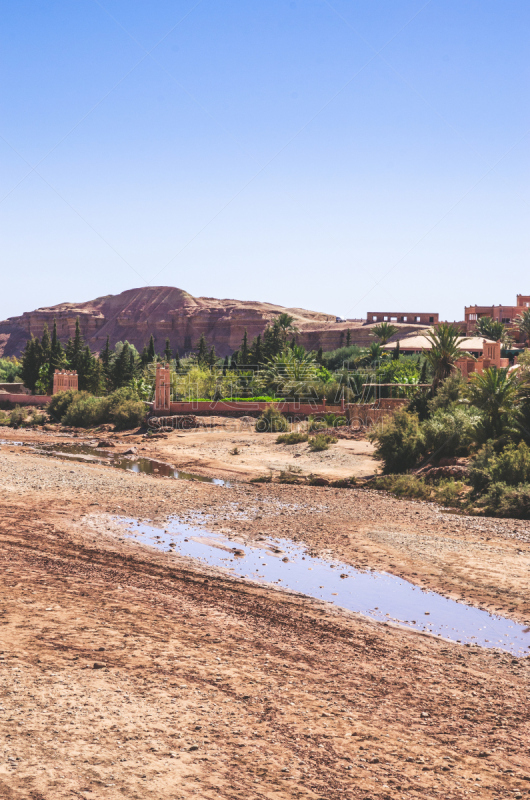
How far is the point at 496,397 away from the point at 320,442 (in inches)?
394

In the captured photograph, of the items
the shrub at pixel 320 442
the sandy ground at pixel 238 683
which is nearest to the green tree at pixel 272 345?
the shrub at pixel 320 442

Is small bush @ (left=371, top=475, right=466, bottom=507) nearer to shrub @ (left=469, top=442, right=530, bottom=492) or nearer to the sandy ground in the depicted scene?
shrub @ (left=469, top=442, right=530, bottom=492)

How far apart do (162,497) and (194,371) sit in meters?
29.4

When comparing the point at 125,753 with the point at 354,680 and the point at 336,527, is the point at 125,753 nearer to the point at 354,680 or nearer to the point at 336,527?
the point at 354,680

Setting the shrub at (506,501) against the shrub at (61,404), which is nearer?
the shrub at (506,501)

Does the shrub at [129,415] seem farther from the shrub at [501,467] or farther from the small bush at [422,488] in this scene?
the shrub at [501,467]

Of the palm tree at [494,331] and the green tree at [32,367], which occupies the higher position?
the palm tree at [494,331]

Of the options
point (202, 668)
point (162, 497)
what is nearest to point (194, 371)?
point (162, 497)

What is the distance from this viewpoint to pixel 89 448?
113 ft

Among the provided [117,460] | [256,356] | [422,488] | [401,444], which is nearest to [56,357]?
[256,356]

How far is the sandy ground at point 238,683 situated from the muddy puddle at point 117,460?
446 inches

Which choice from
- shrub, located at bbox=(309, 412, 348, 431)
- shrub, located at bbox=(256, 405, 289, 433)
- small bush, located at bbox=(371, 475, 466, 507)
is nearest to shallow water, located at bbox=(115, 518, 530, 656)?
small bush, located at bbox=(371, 475, 466, 507)

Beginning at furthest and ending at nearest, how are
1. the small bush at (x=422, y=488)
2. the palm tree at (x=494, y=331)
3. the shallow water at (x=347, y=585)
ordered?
1. the palm tree at (x=494, y=331)
2. the small bush at (x=422, y=488)
3. the shallow water at (x=347, y=585)

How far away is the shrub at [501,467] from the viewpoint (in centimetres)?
1778
